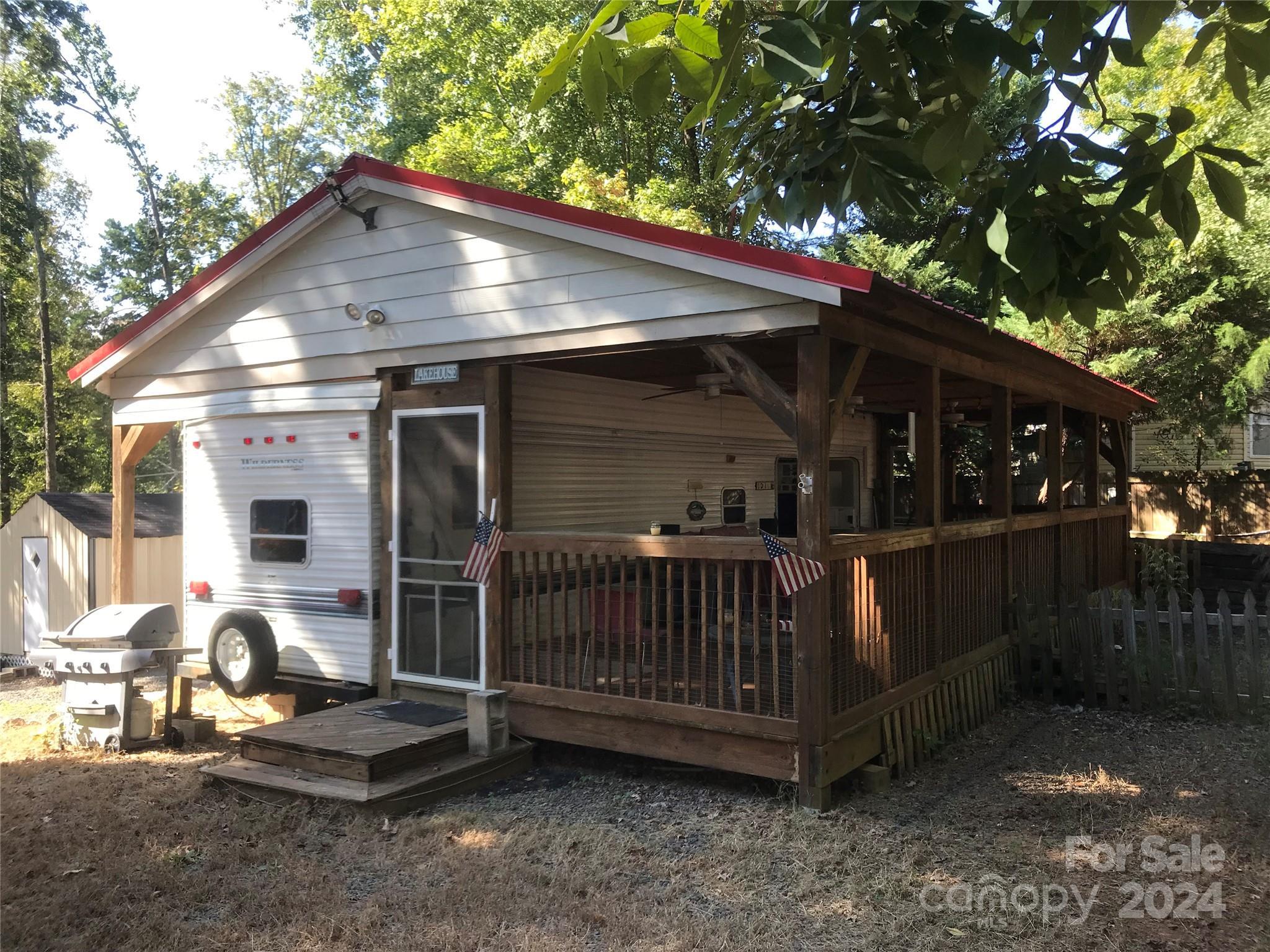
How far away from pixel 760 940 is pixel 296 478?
19.9ft

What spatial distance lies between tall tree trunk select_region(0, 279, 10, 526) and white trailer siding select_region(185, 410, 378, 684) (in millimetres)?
17325

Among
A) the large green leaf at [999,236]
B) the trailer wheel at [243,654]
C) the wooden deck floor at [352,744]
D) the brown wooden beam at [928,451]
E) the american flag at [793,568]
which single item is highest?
the large green leaf at [999,236]

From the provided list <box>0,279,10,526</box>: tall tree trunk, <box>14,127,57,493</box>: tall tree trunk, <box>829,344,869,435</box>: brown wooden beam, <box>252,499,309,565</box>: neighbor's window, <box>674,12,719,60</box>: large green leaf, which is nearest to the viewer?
<box>674,12,719,60</box>: large green leaf

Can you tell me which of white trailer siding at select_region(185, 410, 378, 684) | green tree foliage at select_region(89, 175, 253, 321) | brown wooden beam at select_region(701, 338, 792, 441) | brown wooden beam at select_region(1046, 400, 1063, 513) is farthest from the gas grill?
green tree foliage at select_region(89, 175, 253, 321)

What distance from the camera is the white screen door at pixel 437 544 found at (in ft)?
24.7

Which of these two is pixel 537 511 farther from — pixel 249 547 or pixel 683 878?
pixel 683 878

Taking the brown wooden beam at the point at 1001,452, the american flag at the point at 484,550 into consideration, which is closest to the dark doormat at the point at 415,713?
the american flag at the point at 484,550

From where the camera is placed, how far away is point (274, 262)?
8.59 meters

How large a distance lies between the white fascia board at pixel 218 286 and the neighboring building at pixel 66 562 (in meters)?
3.82

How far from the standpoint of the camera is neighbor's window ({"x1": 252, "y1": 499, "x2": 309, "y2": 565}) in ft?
28.2

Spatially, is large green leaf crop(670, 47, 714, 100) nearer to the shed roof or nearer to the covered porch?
the covered porch

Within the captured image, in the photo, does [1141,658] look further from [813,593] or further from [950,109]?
[950,109]

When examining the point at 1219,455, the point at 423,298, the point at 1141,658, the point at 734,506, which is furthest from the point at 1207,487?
the point at 423,298

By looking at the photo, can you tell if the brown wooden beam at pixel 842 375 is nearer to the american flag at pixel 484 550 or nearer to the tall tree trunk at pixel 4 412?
A: the american flag at pixel 484 550
